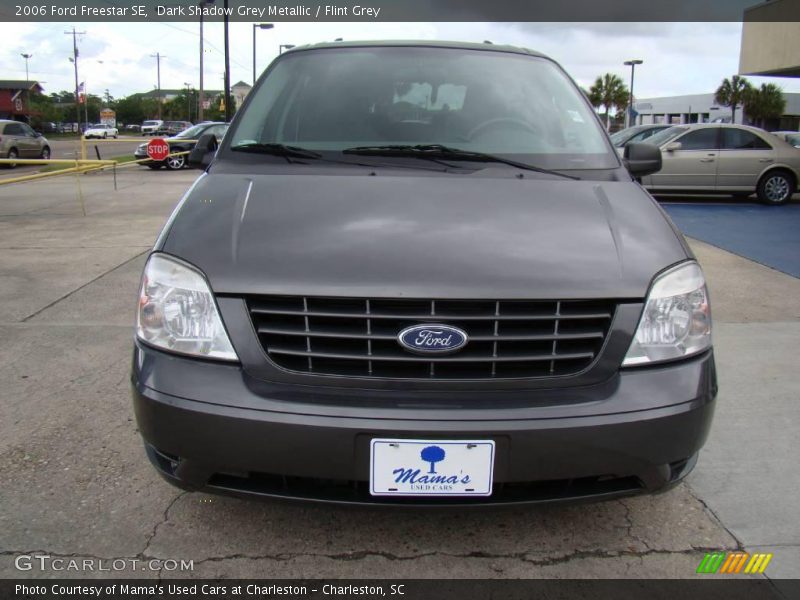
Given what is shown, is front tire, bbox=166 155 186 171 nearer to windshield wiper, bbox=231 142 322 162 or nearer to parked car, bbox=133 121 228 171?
parked car, bbox=133 121 228 171

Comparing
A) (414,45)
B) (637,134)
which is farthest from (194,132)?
(414,45)

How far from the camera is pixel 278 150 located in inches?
114

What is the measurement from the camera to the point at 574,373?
2055 millimetres

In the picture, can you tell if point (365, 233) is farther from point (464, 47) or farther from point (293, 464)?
point (464, 47)

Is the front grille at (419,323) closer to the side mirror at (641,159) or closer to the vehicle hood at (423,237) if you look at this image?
the vehicle hood at (423,237)

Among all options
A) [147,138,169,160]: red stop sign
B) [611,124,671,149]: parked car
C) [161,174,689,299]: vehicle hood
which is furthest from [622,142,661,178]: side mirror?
[147,138,169,160]: red stop sign

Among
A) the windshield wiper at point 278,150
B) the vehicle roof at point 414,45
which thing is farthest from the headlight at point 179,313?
the vehicle roof at point 414,45

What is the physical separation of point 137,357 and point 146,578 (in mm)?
703

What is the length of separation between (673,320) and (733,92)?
260ft

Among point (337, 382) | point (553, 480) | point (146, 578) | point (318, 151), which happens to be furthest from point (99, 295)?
point (553, 480)

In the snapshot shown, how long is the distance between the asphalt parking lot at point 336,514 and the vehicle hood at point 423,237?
2.31 feet

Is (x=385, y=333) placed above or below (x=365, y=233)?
below

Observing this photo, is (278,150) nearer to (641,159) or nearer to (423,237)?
(423,237)
